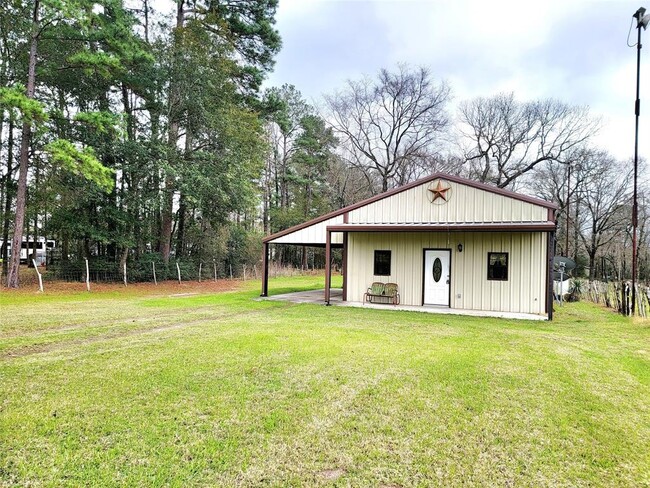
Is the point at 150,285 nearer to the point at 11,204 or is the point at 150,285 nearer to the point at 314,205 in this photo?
the point at 11,204

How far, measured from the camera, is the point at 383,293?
12336mm

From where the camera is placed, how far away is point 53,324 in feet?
25.3

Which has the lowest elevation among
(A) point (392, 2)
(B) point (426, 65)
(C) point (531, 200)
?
(C) point (531, 200)

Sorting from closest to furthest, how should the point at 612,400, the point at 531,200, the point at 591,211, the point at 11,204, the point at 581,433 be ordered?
the point at 581,433 → the point at 612,400 → the point at 531,200 → the point at 11,204 → the point at 591,211

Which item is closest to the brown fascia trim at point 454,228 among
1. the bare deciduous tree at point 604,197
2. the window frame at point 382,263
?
the window frame at point 382,263

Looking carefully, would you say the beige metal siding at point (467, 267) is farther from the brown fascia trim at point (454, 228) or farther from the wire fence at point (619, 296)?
the wire fence at point (619, 296)

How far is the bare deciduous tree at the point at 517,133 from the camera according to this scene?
2519cm

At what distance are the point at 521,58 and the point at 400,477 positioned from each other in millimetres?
24375

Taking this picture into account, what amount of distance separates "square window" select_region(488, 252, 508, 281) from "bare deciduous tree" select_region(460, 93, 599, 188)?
17258 mm

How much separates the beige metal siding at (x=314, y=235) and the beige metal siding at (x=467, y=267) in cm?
74

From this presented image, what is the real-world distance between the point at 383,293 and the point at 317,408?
8.81 metres

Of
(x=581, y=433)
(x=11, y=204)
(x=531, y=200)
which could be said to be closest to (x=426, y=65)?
(x=531, y=200)

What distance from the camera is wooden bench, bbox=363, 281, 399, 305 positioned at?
1220cm

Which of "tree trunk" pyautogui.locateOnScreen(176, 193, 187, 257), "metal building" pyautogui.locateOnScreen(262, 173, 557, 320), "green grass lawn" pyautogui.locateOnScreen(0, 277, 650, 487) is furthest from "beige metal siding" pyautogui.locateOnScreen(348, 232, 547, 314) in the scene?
"tree trunk" pyautogui.locateOnScreen(176, 193, 187, 257)
